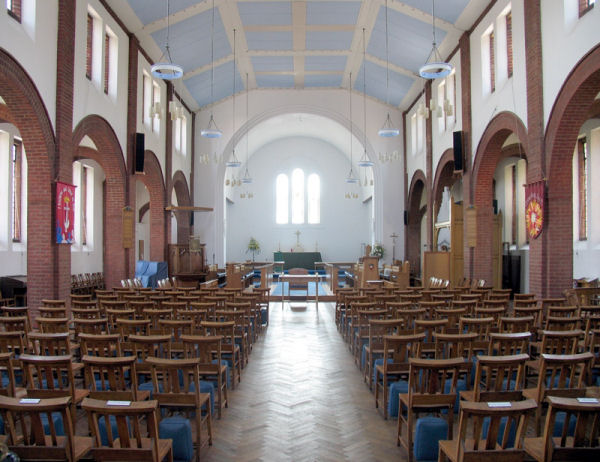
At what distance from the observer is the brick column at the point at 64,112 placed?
892cm

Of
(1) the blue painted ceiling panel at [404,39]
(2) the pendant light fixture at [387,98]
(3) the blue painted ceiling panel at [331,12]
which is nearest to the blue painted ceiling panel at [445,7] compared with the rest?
(1) the blue painted ceiling panel at [404,39]

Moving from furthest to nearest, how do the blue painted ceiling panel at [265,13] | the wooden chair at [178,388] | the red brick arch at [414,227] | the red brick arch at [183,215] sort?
the red brick arch at [414,227], the red brick arch at [183,215], the blue painted ceiling panel at [265,13], the wooden chair at [178,388]

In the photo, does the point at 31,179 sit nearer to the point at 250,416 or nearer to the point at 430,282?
the point at 250,416

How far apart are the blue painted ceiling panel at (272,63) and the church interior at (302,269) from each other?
10cm

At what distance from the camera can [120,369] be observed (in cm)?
348

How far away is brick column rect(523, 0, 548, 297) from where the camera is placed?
8.95 m

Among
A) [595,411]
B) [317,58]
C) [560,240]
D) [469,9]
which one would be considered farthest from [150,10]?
[595,411]

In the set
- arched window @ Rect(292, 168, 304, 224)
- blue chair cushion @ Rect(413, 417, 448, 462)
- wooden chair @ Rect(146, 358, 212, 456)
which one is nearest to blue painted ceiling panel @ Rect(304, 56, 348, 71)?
arched window @ Rect(292, 168, 304, 224)

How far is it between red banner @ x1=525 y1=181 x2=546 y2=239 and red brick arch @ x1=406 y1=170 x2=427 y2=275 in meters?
9.25

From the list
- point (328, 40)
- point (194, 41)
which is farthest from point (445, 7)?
point (194, 41)

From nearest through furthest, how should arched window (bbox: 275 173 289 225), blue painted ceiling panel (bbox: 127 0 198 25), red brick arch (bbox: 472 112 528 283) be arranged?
blue painted ceiling panel (bbox: 127 0 198 25), red brick arch (bbox: 472 112 528 283), arched window (bbox: 275 173 289 225)

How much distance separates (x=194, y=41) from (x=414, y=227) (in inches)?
411

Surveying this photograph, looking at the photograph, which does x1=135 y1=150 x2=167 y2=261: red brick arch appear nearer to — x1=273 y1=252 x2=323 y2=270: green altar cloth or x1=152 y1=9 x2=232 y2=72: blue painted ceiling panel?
x1=152 y1=9 x2=232 y2=72: blue painted ceiling panel

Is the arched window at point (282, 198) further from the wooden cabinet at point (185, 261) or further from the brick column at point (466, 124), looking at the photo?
the brick column at point (466, 124)
